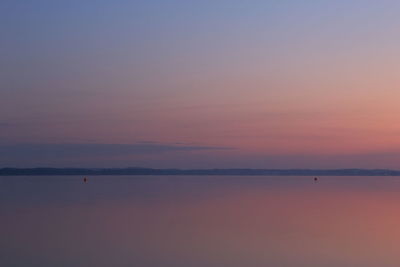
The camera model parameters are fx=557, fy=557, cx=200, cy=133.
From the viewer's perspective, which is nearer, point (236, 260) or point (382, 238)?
point (236, 260)

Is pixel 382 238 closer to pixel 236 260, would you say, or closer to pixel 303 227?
pixel 303 227

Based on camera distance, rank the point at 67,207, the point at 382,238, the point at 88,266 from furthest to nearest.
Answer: the point at 67,207, the point at 382,238, the point at 88,266

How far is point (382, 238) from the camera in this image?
12.2 m

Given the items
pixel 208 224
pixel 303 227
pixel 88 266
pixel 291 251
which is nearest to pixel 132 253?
pixel 88 266

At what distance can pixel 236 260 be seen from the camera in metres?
9.84

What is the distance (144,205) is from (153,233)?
24.1 feet

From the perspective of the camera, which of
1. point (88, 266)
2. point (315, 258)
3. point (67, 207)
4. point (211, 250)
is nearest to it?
point (88, 266)

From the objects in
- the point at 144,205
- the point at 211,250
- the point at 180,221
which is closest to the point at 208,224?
the point at 180,221

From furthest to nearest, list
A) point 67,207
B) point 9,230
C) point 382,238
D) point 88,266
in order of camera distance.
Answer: point 67,207, point 9,230, point 382,238, point 88,266

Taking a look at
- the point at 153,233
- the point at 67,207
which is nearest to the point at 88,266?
the point at 153,233

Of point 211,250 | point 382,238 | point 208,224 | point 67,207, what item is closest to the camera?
point 211,250

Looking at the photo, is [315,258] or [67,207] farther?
[67,207]

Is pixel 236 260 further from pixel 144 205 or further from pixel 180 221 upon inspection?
pixel 144 205

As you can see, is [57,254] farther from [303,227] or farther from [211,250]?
[303,227]
